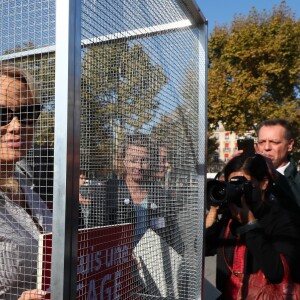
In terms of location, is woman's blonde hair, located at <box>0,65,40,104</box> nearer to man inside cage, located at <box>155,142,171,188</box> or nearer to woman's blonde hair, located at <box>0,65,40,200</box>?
woman's blonde hair, located at <box>0,65,40,200</box>

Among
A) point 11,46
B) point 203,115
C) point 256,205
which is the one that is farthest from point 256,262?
point 11,46

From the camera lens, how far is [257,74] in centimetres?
1340

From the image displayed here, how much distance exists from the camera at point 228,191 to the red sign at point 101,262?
0.73m

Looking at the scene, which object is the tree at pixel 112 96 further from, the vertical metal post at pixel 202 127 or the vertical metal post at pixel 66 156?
the vertical metal post at pixel 202 127

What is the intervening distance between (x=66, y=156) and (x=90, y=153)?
0.15 meters

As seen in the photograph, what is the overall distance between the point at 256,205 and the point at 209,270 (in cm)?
379

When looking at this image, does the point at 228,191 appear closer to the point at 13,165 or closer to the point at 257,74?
the point at 13,165

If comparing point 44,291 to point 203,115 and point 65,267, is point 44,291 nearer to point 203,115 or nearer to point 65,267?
point 65,267

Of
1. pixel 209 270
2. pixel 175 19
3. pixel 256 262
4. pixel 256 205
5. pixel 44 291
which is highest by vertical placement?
pixel 175 19

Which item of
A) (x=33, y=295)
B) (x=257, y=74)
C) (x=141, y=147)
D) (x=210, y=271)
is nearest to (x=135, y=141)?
(x=141, y=147)

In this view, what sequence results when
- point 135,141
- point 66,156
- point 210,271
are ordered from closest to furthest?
point 66,156, point 135,141, point 210,271

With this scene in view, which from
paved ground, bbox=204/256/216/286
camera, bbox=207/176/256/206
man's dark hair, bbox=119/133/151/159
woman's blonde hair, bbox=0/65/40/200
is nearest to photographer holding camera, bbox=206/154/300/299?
camera, bbox=207/176/256/206

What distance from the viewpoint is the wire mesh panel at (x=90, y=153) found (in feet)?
2.66

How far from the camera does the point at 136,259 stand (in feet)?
3.84
